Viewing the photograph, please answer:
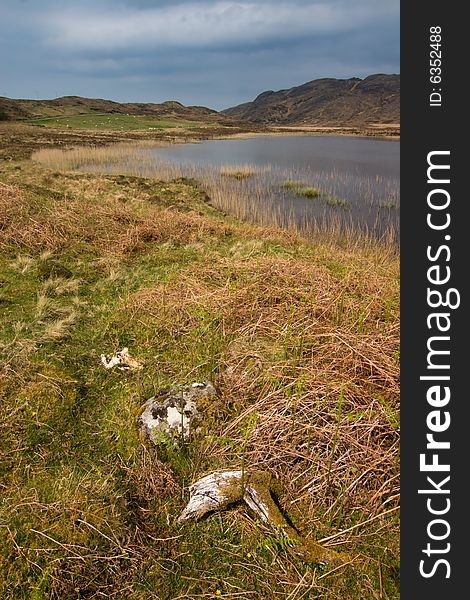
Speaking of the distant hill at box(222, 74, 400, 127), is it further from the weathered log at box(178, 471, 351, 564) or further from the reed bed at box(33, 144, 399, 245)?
the weathered log at box(178, 471, 351, 564)

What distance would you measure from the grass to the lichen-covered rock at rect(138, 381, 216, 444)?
136mm

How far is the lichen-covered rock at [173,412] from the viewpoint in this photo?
3438 millimetres

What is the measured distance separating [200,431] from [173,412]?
0.35m

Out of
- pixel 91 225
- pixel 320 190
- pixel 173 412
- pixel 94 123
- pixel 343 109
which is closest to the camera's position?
pixel 173 412

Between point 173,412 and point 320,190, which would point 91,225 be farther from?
point 320,190

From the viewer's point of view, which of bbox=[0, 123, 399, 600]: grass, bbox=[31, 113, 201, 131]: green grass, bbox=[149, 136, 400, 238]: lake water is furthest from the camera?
bbox=[31, 113, 201, 131]: green grass

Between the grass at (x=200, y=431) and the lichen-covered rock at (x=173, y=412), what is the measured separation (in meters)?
0.14

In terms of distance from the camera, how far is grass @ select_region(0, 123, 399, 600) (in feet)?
7.56

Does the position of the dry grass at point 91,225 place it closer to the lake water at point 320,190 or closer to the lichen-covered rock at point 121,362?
the lake water at point 320,190

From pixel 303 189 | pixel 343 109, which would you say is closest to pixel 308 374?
pixel 303 189

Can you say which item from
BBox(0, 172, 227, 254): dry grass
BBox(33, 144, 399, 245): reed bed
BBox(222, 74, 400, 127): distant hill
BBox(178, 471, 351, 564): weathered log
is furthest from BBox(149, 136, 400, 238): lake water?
BBox(222, 74, 400, 127): distant hill

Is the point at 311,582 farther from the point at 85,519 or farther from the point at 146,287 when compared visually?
the point at 146,287

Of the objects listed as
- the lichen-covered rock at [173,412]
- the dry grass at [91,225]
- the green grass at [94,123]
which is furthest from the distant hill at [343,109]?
the lichen-covered rock at [173,412]

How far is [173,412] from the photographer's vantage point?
358cm
